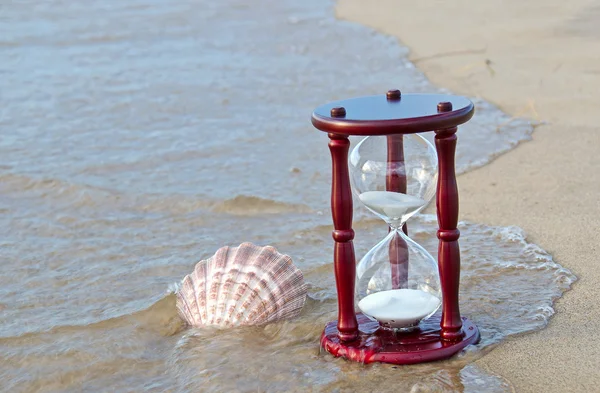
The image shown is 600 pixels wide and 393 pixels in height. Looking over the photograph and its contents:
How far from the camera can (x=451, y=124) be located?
117 inches

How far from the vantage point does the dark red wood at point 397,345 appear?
323 centimetres

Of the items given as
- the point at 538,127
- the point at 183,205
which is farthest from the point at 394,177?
the point at 538,127

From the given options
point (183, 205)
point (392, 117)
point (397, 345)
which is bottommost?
point (183, 205)

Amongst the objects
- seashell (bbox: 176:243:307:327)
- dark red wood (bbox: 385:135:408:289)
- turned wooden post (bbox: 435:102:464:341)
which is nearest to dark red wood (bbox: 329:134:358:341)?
dark red wood (bbox: 385:135:408:289)

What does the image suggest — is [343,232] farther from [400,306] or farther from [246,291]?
[246,291]

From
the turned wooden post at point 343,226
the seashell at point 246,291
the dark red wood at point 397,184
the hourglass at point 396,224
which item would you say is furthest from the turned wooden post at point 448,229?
the seashell at point 246,291

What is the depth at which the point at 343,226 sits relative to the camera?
3.14 m

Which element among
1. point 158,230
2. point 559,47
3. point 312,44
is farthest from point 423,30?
point 158,230

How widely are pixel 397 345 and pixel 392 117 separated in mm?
872

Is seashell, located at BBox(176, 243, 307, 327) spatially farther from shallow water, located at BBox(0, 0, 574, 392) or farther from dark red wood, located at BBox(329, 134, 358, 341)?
dark red wood, located at BBox(329, 134, 358, 341)

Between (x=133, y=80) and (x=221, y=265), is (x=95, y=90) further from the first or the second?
(x=221, y=265)

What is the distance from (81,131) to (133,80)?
71.0 inches

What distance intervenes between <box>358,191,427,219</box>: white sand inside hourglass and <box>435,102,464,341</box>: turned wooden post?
94 mm

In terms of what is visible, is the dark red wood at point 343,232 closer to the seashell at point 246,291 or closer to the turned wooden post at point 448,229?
the turned wooden post at point 448,229
